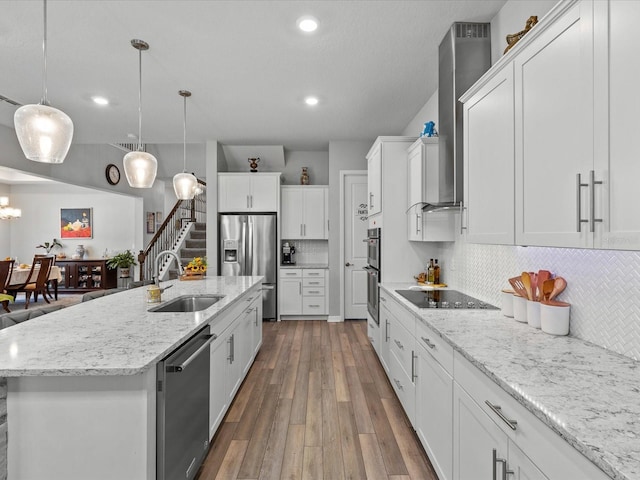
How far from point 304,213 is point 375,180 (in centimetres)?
213

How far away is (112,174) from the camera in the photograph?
7.55 metres

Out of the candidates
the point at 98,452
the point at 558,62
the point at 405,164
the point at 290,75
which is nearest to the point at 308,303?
the point at 405,164

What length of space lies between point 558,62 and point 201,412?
2332mm

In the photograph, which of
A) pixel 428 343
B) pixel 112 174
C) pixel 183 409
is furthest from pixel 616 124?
pixel 112 174

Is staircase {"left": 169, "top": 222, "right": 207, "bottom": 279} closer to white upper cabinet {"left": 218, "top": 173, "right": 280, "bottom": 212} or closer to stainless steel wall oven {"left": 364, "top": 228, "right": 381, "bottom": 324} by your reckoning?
white upper cabinet {"left": 218, "top": 173, "right": 280, "bottom": 212}

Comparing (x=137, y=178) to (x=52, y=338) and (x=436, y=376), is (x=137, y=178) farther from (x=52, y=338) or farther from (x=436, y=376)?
(x=436, y=376)

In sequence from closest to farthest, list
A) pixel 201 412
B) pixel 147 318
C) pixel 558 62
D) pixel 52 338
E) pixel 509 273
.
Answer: pixel 558 62
pixel 52 338
pixel 201 412
pixel 147 318
pixel 509 273

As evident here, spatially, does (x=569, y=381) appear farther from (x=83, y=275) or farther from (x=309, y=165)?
(x=83, y=275)

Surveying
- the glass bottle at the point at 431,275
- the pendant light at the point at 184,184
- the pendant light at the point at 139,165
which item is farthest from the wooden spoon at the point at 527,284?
the pendant light at the point at 184,184

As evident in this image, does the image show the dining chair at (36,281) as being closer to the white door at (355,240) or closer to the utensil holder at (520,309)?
the white door at (355,240)

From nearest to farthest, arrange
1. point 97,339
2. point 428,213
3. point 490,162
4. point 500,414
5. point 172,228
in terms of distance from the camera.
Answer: point 500,414 → point 97,339 → point 490,162 → point 428,213 → point 172,228

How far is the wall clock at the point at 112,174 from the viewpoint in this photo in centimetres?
739

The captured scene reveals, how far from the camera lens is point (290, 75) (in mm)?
3312

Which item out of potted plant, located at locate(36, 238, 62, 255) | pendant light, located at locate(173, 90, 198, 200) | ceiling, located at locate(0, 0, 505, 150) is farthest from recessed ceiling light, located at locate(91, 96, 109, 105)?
potted plant, located at locate(36, 238, 62, 255)
